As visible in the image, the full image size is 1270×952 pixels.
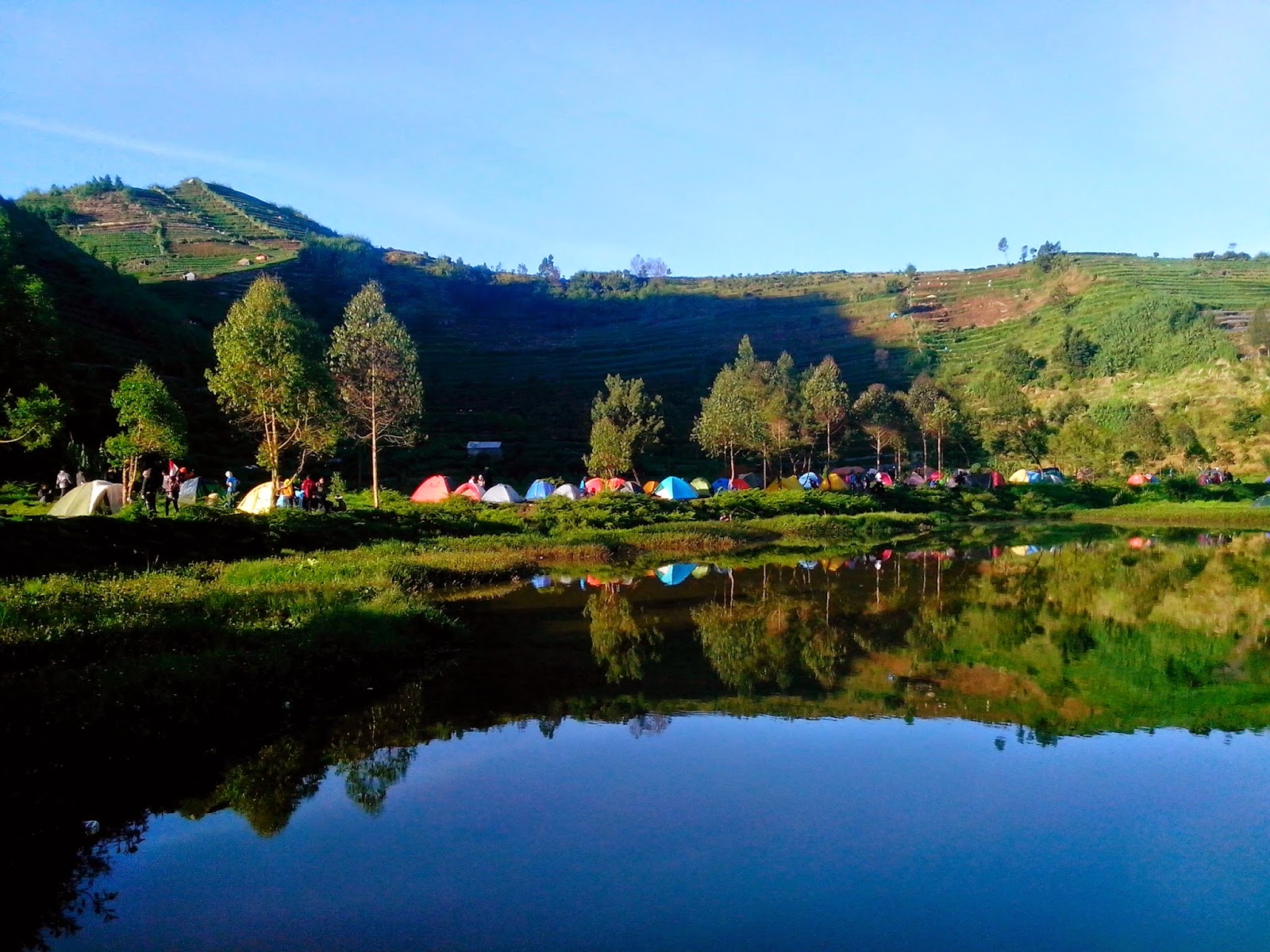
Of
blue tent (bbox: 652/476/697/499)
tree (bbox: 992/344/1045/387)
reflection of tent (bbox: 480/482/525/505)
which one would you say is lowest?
blue tent (bbox: 652/476/697/499)

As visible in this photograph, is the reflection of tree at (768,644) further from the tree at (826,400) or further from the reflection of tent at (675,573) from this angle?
the tree at (826,400)

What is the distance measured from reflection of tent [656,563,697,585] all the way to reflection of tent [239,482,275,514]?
1517 centimetres

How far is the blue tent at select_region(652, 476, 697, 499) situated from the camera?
5178cm

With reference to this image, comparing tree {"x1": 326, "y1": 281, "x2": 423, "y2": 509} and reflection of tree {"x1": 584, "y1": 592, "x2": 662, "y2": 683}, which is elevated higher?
tree {"x1": 326, "y1": 281, "x2": 423, "y2": 509}

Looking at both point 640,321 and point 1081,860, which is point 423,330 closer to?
point 640,321

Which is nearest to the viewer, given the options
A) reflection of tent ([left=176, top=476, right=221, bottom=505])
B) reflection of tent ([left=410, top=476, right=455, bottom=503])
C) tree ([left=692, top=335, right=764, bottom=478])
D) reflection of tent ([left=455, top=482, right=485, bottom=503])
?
reflection of tent ([left=176, top=476, right=221, bottom=505])

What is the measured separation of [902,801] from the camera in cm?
967

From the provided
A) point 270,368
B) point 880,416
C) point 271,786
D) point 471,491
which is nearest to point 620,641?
point 271,786

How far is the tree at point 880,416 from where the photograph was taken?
67.4 meters

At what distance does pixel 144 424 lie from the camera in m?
38.7

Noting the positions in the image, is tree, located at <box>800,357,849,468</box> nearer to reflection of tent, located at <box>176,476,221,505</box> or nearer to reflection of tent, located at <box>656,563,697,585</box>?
reflection of tent, located at <box>656,563,697,585</box>

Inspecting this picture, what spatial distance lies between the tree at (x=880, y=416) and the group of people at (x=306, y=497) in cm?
4105

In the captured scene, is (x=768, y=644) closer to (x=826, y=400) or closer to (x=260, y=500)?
(x=260, y=500)

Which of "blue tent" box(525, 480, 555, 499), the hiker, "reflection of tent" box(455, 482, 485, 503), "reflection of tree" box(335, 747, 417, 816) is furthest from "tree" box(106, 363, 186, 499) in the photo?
"reflection of tree" box(335, 747, 417, 816)
